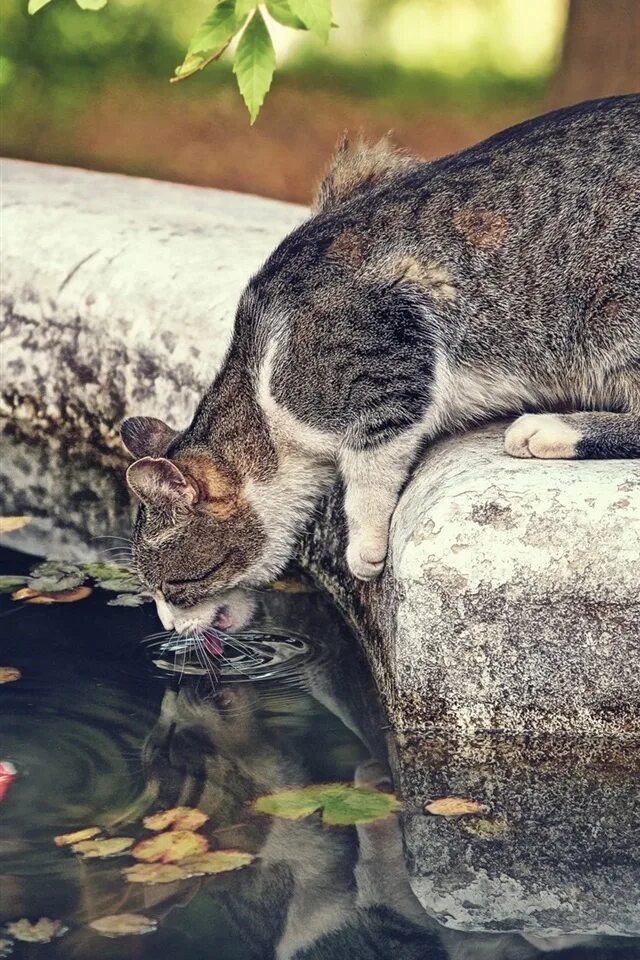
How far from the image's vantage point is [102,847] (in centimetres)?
297

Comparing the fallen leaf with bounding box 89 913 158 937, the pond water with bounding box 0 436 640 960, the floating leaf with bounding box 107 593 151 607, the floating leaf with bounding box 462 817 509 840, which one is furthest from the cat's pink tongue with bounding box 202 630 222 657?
the fallen leaf with bounding box 89 913 158 937

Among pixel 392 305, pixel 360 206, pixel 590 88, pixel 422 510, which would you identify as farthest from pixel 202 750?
pixel 590 88

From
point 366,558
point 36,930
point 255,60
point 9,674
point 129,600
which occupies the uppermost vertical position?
point 255,60

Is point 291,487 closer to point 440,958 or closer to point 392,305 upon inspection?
point 392,305

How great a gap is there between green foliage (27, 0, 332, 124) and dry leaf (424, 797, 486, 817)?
1623mm

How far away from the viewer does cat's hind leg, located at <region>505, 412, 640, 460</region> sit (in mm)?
3553

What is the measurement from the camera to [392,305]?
12.1 ft

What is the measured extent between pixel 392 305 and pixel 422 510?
1.88 feet

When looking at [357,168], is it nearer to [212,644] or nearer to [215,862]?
[212,644]

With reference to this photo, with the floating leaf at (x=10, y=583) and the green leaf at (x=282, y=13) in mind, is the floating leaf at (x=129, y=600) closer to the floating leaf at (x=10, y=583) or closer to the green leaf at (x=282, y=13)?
the floating leaf at (x=10, y=583)

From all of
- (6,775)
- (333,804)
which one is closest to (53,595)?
(6,775)

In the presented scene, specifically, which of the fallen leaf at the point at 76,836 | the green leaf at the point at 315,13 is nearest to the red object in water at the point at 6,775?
the fallen leaf at the point at 76,836

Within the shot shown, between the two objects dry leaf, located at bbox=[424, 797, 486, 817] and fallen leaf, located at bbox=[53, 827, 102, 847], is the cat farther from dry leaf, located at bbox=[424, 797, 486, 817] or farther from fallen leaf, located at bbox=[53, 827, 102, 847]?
fallen leaf, located at bbox=[53, 827, 102, 847]

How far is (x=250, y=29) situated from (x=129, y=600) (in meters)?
1.72
